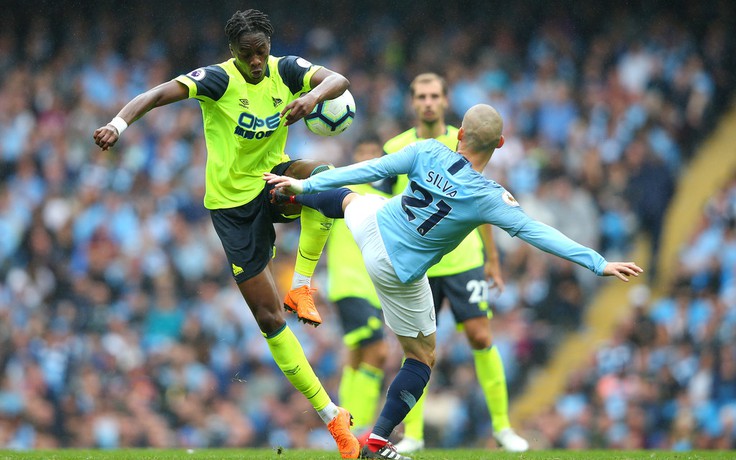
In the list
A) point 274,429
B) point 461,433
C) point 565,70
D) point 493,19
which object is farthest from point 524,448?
point 493,19

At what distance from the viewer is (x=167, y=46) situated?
16891mm

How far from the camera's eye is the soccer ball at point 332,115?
7207 millimetres

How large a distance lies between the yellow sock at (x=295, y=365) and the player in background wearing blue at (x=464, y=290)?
1.58m

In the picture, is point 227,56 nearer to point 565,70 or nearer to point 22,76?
point 22,76

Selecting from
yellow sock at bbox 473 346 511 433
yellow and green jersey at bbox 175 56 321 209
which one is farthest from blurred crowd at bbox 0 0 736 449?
yellow and green jersey at bbox 175 56 321 209

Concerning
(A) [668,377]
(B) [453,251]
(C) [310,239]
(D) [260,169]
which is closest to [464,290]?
(B) [453,251]

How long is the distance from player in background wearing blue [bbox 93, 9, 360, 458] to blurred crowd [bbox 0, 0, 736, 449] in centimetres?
585

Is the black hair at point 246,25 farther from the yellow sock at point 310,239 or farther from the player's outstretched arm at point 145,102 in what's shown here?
the yellow sock at point 310,239

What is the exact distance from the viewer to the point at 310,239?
7.29 metres

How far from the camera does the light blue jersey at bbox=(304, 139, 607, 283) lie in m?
6.15

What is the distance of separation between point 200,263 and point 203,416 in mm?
2407

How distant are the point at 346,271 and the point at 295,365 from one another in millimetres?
1935

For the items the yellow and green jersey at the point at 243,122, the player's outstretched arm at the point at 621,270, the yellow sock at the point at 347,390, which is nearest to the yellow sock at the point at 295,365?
the yellow and green jersey at the point at 243,122

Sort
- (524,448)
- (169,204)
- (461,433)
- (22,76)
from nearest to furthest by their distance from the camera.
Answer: (524,448), (461,433), (169,204), (22,76)
